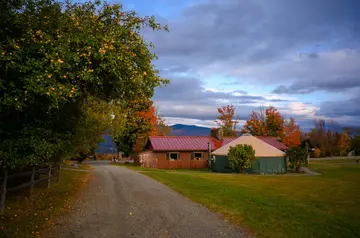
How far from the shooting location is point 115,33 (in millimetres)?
9984

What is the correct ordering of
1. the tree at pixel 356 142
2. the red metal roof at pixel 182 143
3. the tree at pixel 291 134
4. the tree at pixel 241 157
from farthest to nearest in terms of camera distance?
the tree at pixel 356 142, the tree at pixel 291 134, the red metal roof at pixel 182 143, the tree at pixel 241 157

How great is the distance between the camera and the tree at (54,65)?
7.88 metres

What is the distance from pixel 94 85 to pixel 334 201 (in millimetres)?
11680

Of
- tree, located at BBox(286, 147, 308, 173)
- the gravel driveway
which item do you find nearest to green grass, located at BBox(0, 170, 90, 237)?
the gravel driveway

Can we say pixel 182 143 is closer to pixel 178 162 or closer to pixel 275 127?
pixel 178 162

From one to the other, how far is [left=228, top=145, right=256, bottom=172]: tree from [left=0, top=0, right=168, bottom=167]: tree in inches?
969

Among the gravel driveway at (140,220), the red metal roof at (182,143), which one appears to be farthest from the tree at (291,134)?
the gravel driveway at (140,220)

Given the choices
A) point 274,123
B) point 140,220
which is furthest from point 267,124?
point 140,220

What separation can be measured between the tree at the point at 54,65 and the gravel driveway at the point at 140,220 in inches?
93.9

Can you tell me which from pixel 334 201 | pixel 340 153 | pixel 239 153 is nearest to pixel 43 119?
pixel 334 201

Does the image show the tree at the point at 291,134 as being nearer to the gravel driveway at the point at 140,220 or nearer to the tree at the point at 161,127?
the tree at the point at 161,127

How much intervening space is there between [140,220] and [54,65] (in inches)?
201

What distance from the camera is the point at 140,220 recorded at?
9.63m

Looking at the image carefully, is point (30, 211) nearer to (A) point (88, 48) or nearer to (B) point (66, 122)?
(B) point (66, 122)
